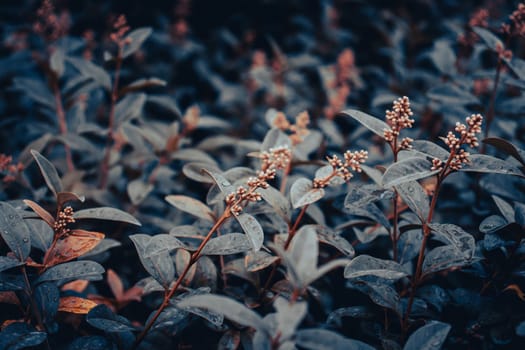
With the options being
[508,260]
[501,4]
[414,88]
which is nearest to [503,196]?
[508,260]

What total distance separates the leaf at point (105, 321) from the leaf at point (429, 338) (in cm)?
82

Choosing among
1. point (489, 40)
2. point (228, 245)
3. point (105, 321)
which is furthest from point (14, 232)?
point (489, 40)

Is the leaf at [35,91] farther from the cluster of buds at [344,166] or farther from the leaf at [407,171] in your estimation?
the leaf at [407,171]

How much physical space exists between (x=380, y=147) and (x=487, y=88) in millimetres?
765

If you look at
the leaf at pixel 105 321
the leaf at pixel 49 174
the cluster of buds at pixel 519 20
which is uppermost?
the cluster of buds at pixel 519 20

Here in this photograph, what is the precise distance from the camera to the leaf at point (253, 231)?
111cm

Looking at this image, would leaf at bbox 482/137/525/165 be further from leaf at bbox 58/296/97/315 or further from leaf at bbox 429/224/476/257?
leaf at bbox 58/296/97/315

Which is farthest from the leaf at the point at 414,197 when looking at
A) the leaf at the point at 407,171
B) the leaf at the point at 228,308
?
the leaf at the point at 228,308

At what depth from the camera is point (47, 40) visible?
7.92 ft

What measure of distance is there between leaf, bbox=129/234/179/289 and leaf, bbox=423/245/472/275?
0.79 metres

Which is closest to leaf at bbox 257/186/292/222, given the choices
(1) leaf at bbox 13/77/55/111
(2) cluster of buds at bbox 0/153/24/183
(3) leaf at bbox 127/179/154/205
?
(3) leaf at bbox 127/179/154/205

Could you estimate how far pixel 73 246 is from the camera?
54.4 inches

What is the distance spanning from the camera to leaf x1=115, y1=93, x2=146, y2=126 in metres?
2.06

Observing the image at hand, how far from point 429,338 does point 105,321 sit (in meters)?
0.95
